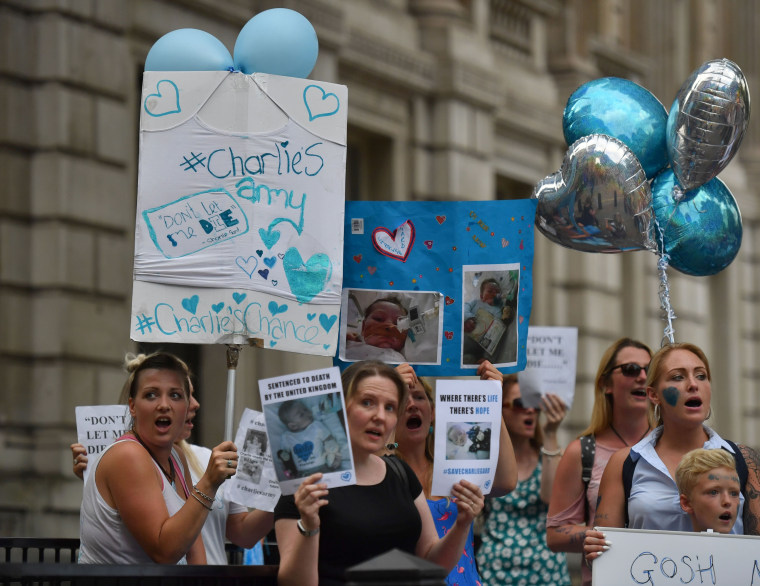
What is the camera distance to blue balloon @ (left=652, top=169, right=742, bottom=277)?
6348 millimetres

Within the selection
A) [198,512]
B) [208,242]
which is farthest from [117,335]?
[198,512]

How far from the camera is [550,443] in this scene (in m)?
7.32

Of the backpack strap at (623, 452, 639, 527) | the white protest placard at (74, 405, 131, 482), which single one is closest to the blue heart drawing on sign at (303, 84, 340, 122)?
the white protest placard at (74, 405, 131, 482)

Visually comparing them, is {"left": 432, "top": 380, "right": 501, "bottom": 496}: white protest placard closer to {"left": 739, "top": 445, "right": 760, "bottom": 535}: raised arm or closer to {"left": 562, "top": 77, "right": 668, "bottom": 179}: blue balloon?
{"left": 739, "top": 445, "right": 760, "bottom": 535}: raised arm

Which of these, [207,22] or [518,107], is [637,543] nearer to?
[207,22]

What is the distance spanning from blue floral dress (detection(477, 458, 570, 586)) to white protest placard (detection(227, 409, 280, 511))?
1.76m

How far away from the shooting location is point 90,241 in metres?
10.3

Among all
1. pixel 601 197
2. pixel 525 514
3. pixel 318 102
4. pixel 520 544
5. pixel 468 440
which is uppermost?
pixel 318 102

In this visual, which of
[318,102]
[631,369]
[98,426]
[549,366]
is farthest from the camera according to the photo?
[549,366]

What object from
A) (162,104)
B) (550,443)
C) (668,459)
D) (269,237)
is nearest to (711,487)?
(668,459)

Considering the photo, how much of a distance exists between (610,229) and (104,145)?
5178 mm

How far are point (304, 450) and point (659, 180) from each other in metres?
2.58

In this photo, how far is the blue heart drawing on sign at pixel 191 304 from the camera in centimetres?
556

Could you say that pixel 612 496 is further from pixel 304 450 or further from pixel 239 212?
pixel 239 212
